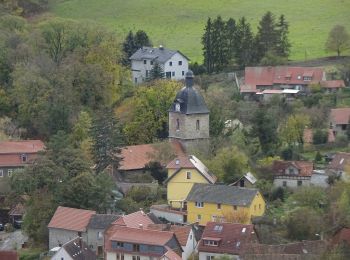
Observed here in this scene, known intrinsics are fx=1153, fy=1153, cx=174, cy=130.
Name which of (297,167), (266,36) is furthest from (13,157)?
(266,36)

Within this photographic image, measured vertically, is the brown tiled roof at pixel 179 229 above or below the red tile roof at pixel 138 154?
below

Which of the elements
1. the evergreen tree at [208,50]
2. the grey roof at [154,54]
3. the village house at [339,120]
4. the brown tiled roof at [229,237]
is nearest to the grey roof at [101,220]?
the brown tiled roof at [229,237]

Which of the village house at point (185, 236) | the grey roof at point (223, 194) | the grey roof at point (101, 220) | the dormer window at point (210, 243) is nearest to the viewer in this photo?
the dormer window at point (210, 243)

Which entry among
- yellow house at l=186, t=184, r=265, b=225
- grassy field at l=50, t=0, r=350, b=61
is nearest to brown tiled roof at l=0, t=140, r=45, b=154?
yellow house at l=186, t=184, r=265, b=225

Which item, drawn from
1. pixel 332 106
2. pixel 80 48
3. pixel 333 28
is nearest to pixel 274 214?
pixel 332 106

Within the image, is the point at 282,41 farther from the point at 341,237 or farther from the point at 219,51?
the point at 341,237

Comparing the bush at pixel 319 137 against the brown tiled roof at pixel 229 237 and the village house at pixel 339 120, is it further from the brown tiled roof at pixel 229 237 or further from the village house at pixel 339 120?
the brown tiled roof at pixel 229 237

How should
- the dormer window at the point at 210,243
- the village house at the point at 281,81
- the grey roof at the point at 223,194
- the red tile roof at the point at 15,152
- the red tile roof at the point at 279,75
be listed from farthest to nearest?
the red tile roof at the point at 279,75, the village house at the point at 281,81, the red tile roof at the point at 15,152, the grey roof at the point at 223,194, the dormer window at the point at 210,243
